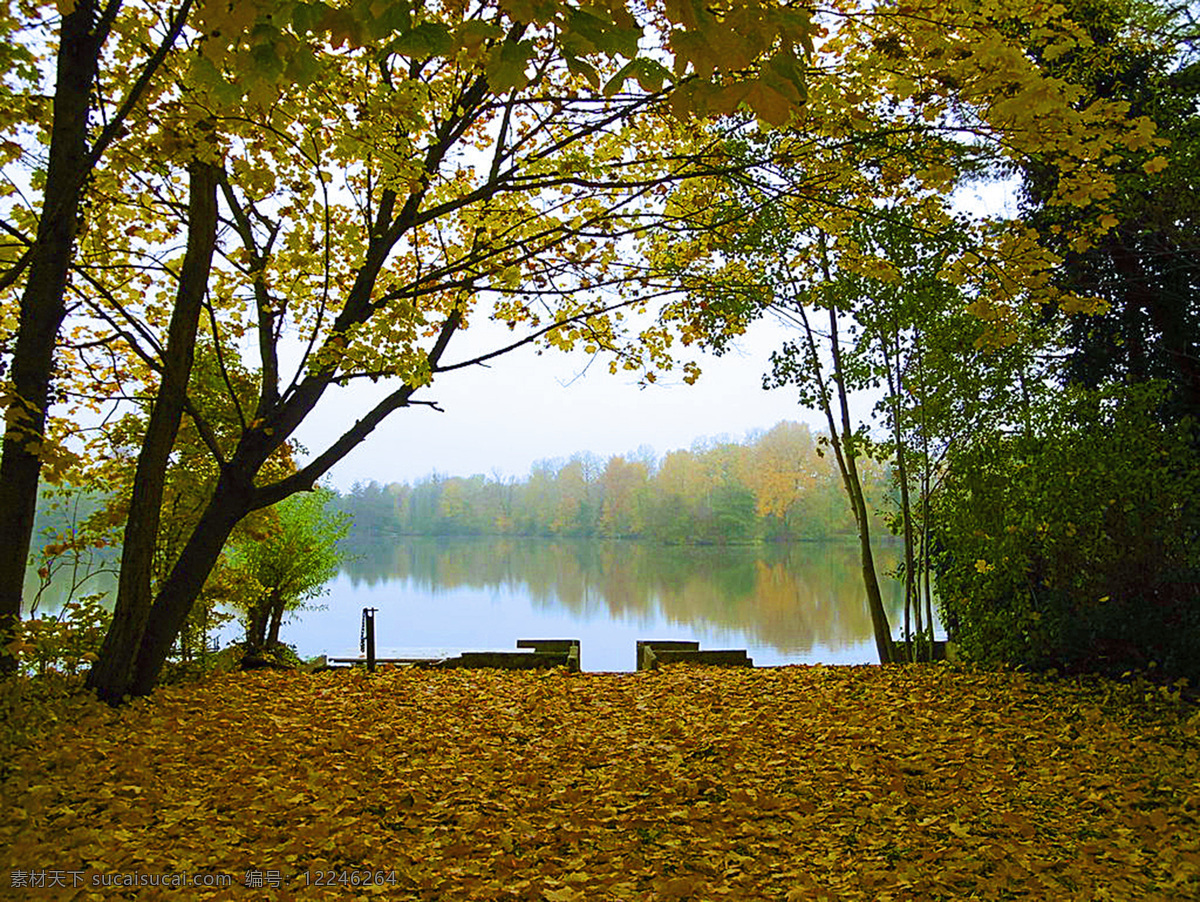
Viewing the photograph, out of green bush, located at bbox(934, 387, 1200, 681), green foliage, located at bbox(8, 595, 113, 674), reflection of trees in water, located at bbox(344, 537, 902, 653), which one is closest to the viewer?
green foliage, located at bbox(8, 595, 113, 674)

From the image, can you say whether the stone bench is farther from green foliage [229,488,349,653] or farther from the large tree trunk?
the large tree trunk

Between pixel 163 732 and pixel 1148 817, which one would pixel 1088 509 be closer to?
pixel 1148 817

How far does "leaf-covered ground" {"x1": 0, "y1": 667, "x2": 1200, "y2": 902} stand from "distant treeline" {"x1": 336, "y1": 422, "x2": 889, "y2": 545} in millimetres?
17276

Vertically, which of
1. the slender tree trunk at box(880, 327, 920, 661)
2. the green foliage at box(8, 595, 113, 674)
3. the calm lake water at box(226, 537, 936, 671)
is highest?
the slender tree trunk at box(880, 327, 920, 661)

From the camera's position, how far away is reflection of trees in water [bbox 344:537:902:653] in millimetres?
17000

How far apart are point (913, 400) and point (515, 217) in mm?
3748

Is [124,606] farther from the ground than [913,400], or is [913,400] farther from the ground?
[913,400]

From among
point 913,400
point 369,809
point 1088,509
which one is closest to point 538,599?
point 913,400

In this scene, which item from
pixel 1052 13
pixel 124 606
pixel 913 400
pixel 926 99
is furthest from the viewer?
pixel 913 400

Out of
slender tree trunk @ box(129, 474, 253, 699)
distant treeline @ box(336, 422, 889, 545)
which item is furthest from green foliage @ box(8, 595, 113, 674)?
distant treeline @ box(336, 422, 889, 545)

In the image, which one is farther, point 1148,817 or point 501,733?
point 501,733

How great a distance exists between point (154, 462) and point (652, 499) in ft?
85.9

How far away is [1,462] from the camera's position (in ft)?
13.7

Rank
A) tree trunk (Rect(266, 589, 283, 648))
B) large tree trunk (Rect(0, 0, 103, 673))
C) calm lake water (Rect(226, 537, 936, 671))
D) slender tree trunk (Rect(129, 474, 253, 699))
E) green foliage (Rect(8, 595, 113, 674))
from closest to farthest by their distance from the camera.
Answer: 1. large tree trunk (Rect(0, 0, 103, 673))
2. green foliage (Rect(8, 595, 113, 674))
3. slender tree trunk (Rect(129, 474, 253, 699))
4. tree trunk (Rect(266, 589, 283, 648))
5. calm lake water (Rect(226, 537, 936, 671))
